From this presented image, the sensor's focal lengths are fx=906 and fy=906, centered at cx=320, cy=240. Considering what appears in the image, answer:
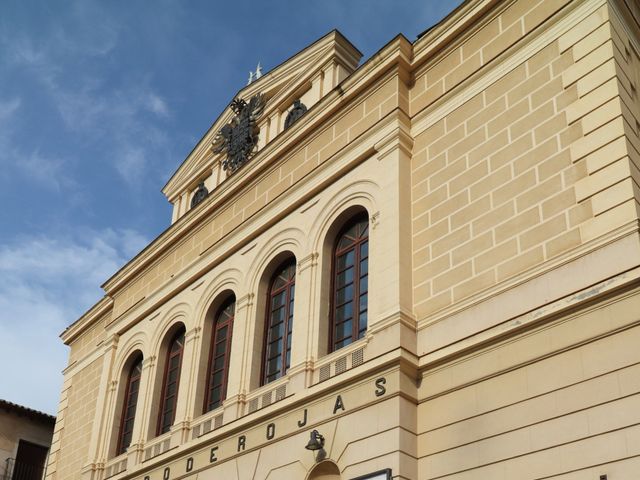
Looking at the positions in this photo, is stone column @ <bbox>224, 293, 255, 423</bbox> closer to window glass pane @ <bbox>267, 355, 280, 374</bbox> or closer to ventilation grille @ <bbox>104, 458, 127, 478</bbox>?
window glass pane @ <bbox>267, 355, 280, 374</bbox>

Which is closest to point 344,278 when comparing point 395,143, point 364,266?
point 364,266

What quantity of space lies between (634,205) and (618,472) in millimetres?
3295

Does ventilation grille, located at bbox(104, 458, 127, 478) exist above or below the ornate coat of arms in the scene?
below

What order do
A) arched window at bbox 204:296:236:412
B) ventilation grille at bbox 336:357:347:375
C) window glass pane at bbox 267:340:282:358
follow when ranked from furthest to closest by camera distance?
arched window at bbox 204:296:236:412
window glass pane at bbox 267:340:282:358
ventilation grille at bbox 336:357:347:375

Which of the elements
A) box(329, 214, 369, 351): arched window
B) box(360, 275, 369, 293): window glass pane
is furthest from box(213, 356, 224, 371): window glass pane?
box(360, 275, 369, 293): window glass pane

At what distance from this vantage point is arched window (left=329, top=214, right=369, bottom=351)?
15.2 m

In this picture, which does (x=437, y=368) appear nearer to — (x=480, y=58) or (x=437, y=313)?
(x=437, y=313)

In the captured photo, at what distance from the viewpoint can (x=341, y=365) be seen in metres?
14.4

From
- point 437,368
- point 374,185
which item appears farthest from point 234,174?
point 437,368

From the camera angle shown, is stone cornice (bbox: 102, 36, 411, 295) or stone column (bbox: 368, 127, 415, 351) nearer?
stone column (bbox: 368, 127, 415, 351)

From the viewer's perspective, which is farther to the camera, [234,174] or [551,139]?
[234,174]

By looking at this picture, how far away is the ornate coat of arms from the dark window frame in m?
3.43

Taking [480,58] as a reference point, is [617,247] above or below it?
below

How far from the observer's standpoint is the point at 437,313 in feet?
44.0
